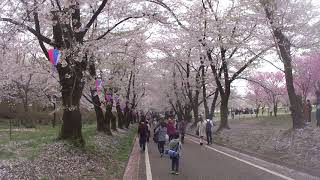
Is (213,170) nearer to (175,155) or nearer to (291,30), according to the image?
(175,155)

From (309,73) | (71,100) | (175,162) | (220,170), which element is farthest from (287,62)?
(309,73)

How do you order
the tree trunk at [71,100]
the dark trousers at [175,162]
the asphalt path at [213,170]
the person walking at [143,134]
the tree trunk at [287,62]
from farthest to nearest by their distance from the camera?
the person walking at [143,134]
the tree trunk at [287,62]
the tree trunk at [71,100]
the dark trousers at [175,162]
the asphalt path at [213,170]

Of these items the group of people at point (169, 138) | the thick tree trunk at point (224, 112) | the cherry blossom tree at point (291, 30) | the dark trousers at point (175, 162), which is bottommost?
the dark trousers at point (175, 162)

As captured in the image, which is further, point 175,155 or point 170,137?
point 170,137

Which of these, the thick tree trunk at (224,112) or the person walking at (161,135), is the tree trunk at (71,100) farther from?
the thick tree trunk at (224,112)

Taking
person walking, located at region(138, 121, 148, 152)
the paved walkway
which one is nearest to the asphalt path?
the paved walkway

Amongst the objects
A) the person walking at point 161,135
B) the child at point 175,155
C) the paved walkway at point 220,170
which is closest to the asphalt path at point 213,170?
the paved walkway at point 220,170

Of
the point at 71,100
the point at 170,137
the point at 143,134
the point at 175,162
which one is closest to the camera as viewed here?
the point at 175,162

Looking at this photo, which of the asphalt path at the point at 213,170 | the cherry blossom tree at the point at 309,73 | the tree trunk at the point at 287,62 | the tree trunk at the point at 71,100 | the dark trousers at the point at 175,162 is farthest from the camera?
the cherry blossom tree at the point at 309,73

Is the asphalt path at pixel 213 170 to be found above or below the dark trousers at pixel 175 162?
below

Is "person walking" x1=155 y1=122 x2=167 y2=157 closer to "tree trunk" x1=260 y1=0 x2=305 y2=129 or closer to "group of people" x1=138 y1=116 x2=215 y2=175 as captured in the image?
"group of people" x1=138 y1=116 x2=215 y2=175

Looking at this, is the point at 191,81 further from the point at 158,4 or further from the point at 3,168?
the point at 3,168

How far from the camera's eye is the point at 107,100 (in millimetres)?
26656

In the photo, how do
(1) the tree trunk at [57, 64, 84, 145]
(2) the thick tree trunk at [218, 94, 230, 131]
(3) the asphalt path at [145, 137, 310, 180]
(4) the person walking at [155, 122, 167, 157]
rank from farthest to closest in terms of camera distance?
1. (2) the thick tree trunk at [218, 94, 230, 131]
2. (4) the person walking at [155, 122, 167, 157]
3. (1) the tree trunk at [57, 64, 84, 145]
4. (3) the asphalt path at [145, 137, 310, 180]
